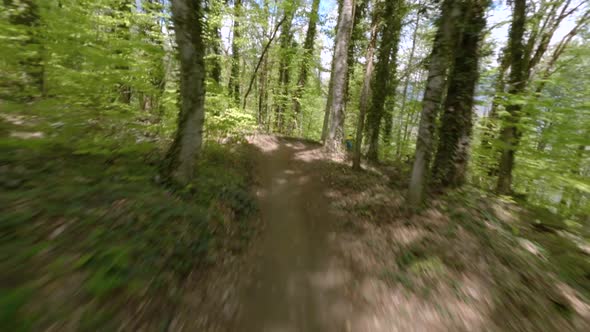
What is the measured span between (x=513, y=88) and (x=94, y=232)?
39.7 ft

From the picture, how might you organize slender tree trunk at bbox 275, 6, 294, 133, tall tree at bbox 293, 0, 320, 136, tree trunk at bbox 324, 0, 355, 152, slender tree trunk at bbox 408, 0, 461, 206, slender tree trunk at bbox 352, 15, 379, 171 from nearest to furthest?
slender tree trunk at bbox 408, 0, 461, 206
slender tree trunk at bbox 352, 15, 379, 171
tree trunk at bbox 324, 0, 355, 152
tall tree at bbox 293, 0, 320, 136
slender tree trunk at bbox 275, 6, 294, 133

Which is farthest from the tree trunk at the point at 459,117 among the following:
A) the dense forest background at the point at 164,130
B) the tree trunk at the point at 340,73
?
the tree trunk at the point at 340,73

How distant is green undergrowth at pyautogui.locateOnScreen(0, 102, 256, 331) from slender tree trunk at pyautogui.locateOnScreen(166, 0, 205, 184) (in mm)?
512

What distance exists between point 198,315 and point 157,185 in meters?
3.09

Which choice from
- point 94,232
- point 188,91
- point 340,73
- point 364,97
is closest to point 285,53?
point 340,73

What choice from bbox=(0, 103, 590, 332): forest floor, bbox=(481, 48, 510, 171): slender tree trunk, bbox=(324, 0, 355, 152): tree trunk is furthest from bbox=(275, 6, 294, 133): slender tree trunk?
bbox=(0, 103, 590, 332): forest floor

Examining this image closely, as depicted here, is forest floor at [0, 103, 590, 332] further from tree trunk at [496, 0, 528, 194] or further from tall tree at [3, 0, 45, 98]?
tree trunk at [496, 0, 528, 194]

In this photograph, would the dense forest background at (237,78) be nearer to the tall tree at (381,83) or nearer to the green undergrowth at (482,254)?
the tall tree at (381,83)

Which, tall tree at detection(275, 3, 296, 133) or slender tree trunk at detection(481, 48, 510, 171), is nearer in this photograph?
slender tree trunk at detection(481, 48, 510, 171)

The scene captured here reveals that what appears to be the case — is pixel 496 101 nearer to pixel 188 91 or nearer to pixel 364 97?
pixel 364 97

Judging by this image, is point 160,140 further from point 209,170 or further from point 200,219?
point 200,219

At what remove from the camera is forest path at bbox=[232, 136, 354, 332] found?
363 cm

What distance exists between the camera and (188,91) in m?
5.71

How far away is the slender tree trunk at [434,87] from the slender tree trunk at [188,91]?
219 inches
